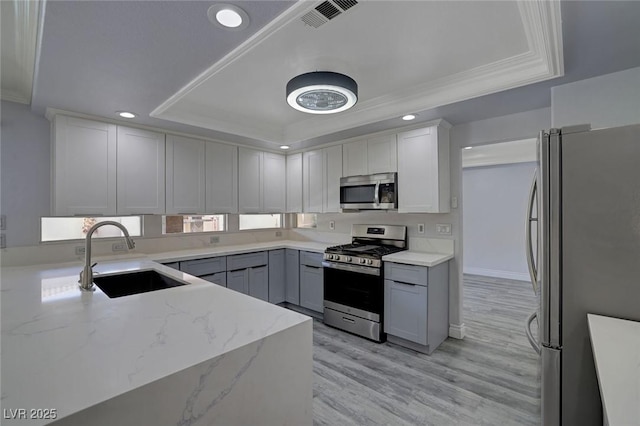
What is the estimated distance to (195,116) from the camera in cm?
313

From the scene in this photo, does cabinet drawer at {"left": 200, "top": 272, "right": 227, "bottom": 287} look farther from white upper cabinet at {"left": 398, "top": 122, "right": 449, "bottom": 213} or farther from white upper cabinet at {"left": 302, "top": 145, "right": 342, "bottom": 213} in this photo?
white upper cabinet at {"left": 398, "top": 122, "right": 449, "bottom": 213}

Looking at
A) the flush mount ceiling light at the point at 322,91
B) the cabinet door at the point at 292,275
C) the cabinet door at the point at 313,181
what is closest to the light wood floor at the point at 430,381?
the cabinet door at the point at 292,275

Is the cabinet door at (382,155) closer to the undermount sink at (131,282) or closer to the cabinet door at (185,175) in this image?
the cabinet door at (185,175)

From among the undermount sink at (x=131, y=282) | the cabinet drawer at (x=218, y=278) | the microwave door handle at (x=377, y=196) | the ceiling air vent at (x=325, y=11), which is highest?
the ceiling air vent at (x=325, y=11)

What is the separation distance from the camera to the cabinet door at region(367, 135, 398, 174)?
3324 mm

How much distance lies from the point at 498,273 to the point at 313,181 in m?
4.59

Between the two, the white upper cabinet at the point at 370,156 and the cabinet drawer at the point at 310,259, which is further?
the cabinet drawer at the point at 310,259

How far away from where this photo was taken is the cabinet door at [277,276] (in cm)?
403

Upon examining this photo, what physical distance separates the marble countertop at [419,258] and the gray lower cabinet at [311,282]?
1.02 meters

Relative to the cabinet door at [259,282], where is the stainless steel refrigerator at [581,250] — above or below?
above

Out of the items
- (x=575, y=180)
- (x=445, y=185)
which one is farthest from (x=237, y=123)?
(x=575, y=180)

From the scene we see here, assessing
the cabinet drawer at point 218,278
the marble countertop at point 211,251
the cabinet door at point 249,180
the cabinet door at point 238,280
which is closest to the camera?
the marble countertop at point 211,251

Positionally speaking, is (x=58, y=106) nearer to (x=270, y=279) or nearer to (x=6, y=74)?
(x=6, y=74)

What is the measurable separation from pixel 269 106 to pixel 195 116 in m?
0.80
